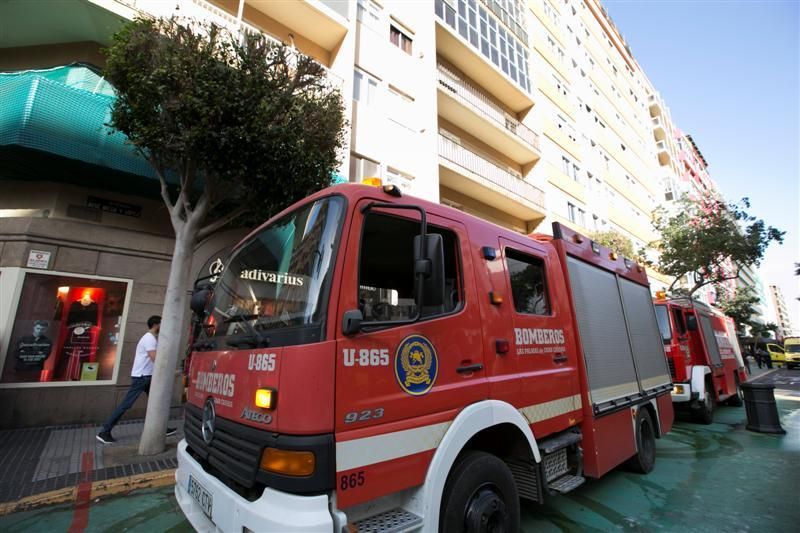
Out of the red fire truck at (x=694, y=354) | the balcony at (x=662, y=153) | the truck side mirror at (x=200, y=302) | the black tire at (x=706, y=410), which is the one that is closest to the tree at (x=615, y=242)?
the red fire truck at (x=694, y=354)

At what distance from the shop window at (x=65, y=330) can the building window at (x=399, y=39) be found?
11.9 meters

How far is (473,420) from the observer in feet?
8.30

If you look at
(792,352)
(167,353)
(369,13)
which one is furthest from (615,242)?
(792,352)

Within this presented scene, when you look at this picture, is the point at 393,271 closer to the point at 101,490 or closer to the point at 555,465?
the point at 555,465

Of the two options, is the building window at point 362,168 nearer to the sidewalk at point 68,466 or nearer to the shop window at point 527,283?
the sidewalk at point 68,466

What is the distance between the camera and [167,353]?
18.2 feet

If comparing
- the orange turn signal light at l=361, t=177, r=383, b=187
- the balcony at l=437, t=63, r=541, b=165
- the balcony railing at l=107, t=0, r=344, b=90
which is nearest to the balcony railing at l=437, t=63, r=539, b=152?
the balcony at l=437, t=63, r=541, b=165

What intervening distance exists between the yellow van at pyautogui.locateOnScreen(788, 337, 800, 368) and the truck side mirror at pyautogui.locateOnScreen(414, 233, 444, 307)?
41287 millimetres

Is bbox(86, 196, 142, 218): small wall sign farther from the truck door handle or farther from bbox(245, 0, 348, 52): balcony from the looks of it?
the truck door handle

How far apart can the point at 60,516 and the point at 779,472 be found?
28.2ft

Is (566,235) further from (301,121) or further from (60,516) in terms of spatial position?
(60,516)

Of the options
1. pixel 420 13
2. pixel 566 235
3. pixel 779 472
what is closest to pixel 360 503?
pixel 566 235

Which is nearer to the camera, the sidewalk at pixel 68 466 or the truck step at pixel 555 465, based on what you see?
the truck step at pixel 555 465

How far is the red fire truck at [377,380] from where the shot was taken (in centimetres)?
194
